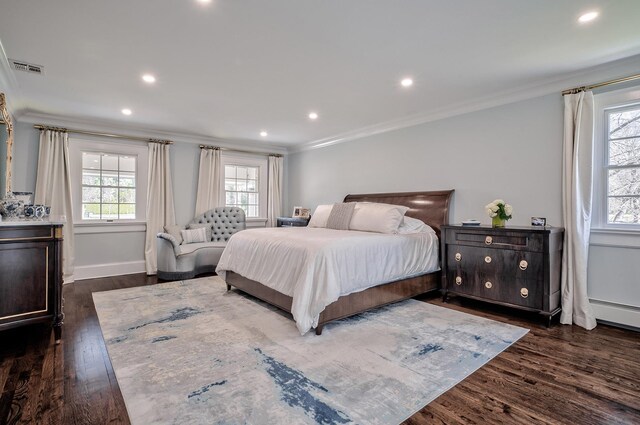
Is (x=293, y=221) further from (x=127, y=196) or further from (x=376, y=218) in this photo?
(x=127, y=196)

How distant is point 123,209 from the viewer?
5.41 m

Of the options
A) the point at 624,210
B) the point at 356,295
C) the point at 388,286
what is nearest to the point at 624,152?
the point at 624,210

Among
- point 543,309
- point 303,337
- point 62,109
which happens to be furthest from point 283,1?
point 62,109

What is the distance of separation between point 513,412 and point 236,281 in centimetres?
312

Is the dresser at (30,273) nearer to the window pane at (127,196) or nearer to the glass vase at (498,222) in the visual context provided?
the window pane at (127,196)

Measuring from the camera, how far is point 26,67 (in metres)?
3.07

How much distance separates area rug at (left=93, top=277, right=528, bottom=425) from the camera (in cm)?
175

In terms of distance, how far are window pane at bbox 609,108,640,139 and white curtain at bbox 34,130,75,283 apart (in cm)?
692

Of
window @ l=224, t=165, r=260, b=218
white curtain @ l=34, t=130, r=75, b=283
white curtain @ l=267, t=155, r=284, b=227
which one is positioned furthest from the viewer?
white curtain @ l=267, t=155, r=284, b=227

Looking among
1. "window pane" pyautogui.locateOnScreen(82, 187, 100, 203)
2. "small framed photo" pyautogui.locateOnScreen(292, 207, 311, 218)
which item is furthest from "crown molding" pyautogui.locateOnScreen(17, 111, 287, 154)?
"small framed photo" pyautogui.locateOnScreen(292, 207, 311, 218)

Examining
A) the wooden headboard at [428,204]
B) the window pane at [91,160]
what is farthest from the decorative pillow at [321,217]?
the window pane at [91,160]

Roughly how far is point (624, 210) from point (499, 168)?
1.21 meters

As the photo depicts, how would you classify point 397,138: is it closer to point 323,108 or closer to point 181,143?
point 323,108

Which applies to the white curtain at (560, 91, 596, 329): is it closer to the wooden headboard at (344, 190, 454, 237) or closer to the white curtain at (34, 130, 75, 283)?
the wooden headboard at (344, 190, 454, 237)
